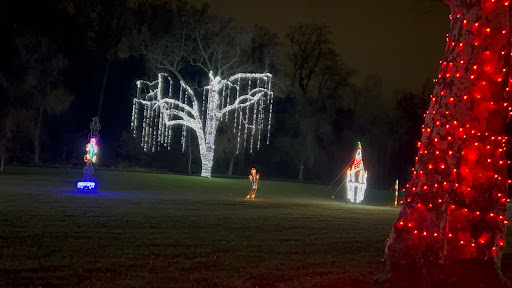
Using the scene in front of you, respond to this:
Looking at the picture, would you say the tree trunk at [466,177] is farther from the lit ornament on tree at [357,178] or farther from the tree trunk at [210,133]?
the tree trunk at [210,133]

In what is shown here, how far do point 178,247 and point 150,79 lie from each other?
3184 cm

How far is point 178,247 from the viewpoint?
8500mm

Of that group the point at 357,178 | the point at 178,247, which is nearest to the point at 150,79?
the point at 357,178

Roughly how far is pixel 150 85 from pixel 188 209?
941 inches

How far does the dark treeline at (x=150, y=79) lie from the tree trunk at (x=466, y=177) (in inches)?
1191

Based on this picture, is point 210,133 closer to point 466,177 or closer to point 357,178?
point 357,178

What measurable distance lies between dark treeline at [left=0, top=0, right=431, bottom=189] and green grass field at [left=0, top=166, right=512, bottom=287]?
75.8 feet

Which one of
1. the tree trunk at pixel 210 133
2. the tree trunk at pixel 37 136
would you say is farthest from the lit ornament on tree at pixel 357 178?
the tree trunk at pixel 37 136

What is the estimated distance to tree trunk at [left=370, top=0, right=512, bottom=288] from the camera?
595cm

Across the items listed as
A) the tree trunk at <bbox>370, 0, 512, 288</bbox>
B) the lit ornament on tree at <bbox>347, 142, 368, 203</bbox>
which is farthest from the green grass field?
the lit ornament on tree at <bbox>347, 142, 368, 203</bbox>

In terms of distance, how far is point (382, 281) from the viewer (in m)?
5.86

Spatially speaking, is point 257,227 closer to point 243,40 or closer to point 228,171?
point 243,40

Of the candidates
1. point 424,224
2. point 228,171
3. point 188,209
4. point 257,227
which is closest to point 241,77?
point 228,171

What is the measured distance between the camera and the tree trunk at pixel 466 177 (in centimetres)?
595
